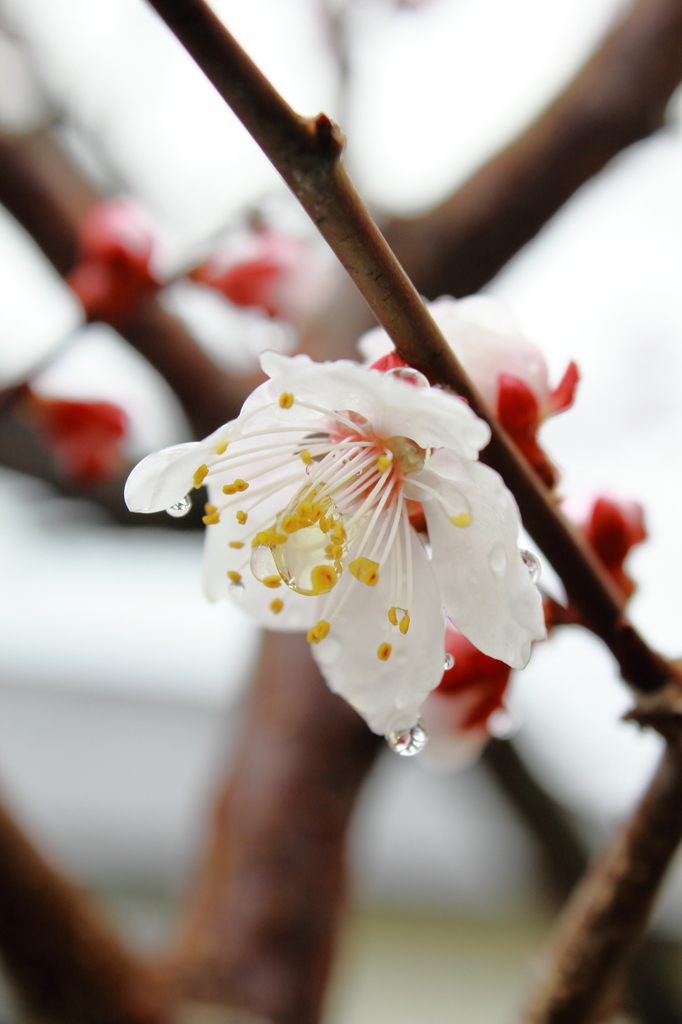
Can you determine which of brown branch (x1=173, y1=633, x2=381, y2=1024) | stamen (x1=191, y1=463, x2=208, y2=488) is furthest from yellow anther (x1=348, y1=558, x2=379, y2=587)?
brown branch (x1=173, y1=633, x2=381, y2=1024)

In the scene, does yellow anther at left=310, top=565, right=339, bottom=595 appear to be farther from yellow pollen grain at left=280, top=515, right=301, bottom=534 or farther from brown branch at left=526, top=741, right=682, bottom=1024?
brown branch at left=526, top=741, right=682, bottom=1024

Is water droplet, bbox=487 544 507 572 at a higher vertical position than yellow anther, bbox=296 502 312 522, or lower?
lower

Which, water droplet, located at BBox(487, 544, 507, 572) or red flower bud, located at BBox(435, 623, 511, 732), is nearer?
water droplet, located at BBox(487, 544, 507, 572)

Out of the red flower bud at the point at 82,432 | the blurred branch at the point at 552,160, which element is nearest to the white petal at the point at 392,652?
the red flower bud at the point at 82,432

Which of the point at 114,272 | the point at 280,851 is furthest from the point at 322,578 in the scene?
the point at 280,851

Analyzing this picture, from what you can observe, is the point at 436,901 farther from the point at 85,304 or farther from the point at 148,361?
the point at 85,304

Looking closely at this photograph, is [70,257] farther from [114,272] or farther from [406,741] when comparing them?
[406,741]
